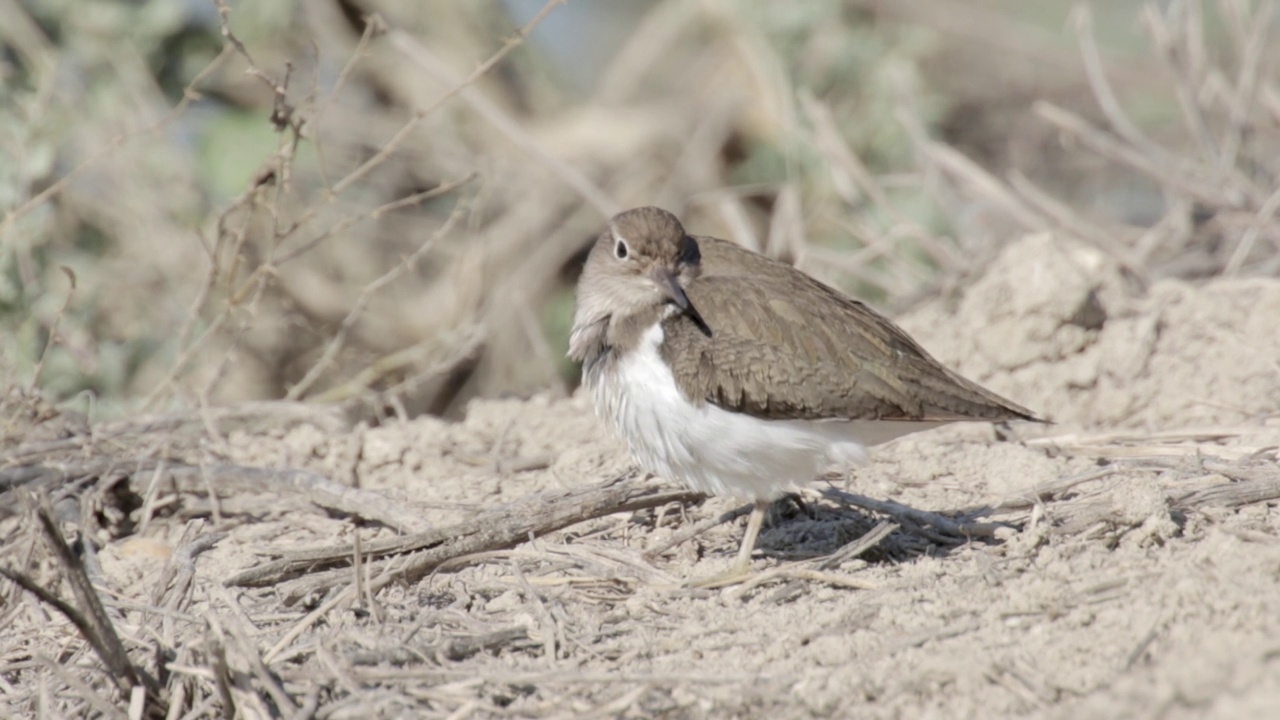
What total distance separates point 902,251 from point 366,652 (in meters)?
4.83

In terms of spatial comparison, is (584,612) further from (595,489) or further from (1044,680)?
(1044,680)

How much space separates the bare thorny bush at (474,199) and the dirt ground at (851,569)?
58cm

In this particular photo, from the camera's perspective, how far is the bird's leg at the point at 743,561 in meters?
4.15

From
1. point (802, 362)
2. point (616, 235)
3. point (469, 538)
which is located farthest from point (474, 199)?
point (802, 362)

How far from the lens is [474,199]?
6617mm

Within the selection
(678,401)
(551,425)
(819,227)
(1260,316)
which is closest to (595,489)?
(678,401)

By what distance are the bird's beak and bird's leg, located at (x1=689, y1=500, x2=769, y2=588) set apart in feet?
2.27

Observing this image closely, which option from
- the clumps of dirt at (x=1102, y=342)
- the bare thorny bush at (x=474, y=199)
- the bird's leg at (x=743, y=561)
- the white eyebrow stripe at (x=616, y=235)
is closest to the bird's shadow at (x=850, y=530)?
the bird's leg at (x=743, y=561)

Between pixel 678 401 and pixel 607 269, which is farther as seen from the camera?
pixel 607 269

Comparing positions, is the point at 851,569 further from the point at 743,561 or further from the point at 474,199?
the point at 474,199

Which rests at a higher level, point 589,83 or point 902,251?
point 589,83

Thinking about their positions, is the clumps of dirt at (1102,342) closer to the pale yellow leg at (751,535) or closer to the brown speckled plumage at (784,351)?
the brown speckled plumage at (784,351)

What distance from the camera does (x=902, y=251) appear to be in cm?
771

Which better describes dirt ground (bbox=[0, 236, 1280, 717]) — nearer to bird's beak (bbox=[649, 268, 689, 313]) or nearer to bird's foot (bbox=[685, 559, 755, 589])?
bird's foot (bbox=[685, 559, 755, 589])
